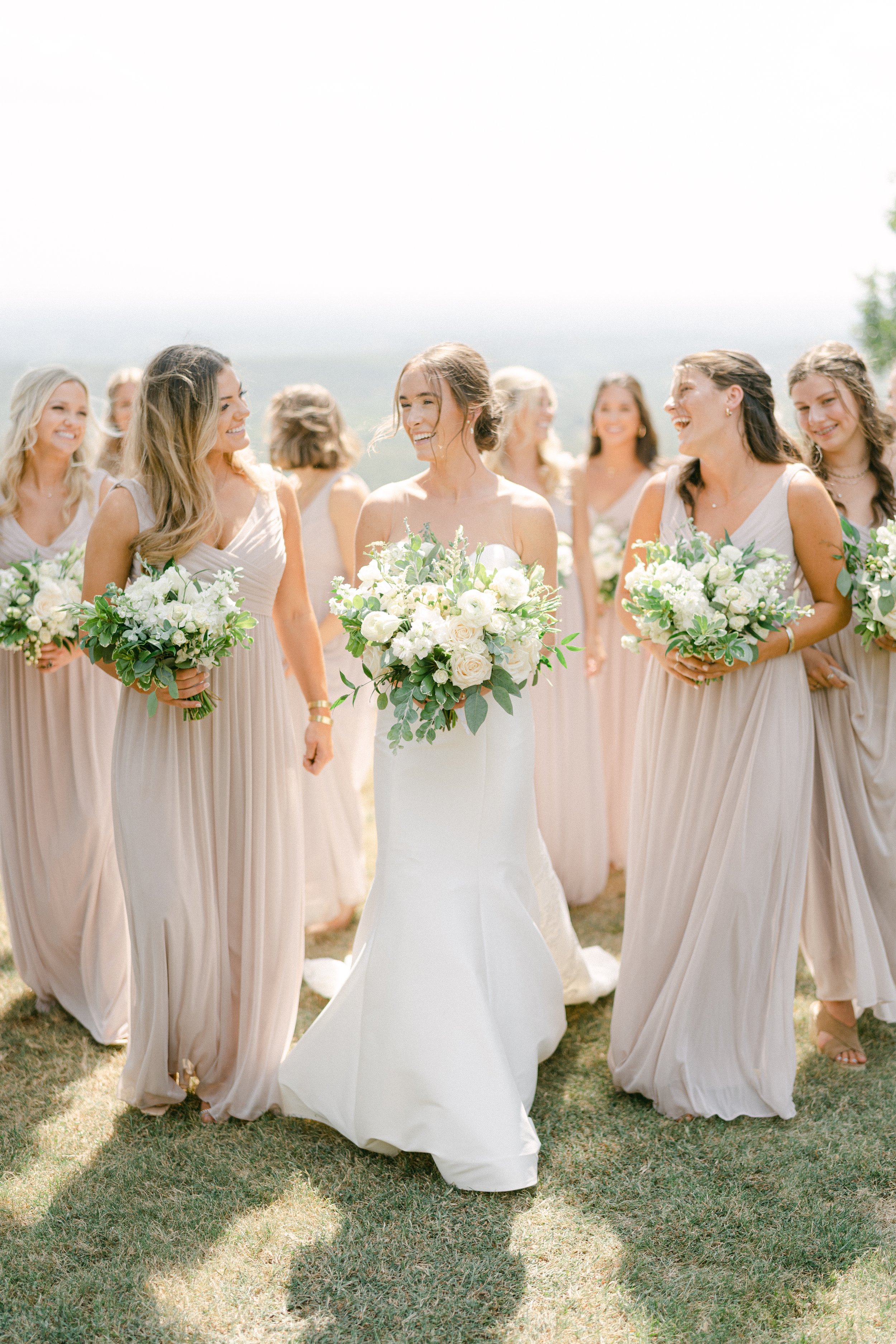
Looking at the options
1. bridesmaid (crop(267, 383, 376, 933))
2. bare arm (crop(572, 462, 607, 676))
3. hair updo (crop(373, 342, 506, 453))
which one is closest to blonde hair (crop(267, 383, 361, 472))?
bridesmaid (crop(267, 383, 376, 933))

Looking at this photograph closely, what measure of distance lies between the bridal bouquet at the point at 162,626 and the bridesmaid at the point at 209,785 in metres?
0.12

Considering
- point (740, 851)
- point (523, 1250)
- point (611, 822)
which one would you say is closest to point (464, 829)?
point (740, 851)

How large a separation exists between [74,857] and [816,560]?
3671mm

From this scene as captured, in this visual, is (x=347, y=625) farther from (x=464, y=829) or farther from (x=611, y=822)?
(x=611, y=822)

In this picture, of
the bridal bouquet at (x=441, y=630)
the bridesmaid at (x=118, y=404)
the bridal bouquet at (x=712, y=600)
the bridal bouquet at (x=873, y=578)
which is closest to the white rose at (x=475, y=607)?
the bridal bouquet at (x=441, y=630)

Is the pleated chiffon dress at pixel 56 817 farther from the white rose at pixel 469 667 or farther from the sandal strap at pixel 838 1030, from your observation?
the sandal strap at pixel 838 1030

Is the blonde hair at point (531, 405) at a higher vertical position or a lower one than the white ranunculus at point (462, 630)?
higher

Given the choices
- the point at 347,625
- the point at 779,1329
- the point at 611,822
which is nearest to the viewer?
the point at 779,1329

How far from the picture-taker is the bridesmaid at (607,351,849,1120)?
14.1ft

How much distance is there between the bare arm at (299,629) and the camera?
4.53m

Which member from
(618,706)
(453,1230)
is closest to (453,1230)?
(453,1230)

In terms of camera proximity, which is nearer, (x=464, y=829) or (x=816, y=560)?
(x=464, y=829)

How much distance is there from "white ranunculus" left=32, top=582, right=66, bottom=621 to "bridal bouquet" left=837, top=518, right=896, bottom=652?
3.36 m

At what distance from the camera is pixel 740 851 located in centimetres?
428
